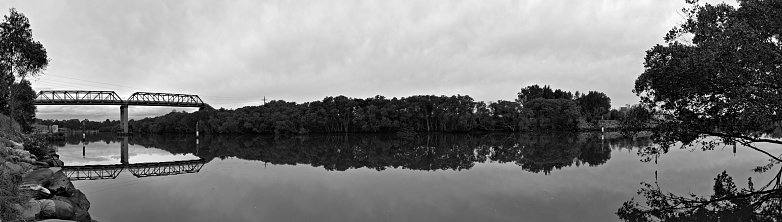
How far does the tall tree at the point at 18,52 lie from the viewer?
2511cm

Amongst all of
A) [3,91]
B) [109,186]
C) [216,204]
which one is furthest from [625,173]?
[3,91]

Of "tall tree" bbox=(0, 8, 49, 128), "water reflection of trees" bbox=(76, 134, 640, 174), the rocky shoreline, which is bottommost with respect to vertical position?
"water reflection of trees" bbox=(76, 134, 640, 174)

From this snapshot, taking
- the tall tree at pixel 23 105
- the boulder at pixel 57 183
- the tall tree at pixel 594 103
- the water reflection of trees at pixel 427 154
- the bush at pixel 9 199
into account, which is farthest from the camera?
the tall tree at pixel 594 103

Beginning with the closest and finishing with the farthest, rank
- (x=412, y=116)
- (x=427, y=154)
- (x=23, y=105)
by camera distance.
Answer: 1. (x=427, y=154)
2. (x=23, y=105)
3. (x=412, y=116)

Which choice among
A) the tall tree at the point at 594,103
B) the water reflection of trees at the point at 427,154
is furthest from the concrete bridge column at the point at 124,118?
the tall tree at the point at 594,103

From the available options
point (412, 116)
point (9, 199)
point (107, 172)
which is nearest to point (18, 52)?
point (107, 172)

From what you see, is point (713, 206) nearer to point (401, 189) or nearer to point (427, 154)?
point (401, 189)

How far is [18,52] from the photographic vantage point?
85.8 ft

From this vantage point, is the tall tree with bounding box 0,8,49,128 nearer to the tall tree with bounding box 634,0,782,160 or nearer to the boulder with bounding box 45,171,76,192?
the boulder with bounding box 45,171,76,192

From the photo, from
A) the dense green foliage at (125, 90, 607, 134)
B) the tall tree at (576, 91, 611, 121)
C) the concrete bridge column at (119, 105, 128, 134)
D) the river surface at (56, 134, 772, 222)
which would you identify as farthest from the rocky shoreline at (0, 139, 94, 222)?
the tall tree at (576, 91, 611, 121)

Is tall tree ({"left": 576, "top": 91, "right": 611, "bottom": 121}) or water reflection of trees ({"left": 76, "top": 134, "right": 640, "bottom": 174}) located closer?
water reflection of trees ({"left": 76, "top": 134, "right": 640, "bottom": 174})

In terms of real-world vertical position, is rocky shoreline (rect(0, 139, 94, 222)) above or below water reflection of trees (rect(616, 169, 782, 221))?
above

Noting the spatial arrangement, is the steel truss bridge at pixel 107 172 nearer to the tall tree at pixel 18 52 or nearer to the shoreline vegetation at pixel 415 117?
the tall tree at pixel 18 52

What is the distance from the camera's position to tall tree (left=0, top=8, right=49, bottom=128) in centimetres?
2511
